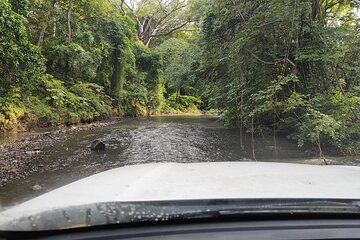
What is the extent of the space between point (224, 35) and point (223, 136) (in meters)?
3.80

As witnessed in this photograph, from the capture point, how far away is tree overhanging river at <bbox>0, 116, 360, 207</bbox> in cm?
560

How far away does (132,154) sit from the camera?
8.09 metres

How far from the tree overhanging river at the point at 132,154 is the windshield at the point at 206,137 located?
4 cm

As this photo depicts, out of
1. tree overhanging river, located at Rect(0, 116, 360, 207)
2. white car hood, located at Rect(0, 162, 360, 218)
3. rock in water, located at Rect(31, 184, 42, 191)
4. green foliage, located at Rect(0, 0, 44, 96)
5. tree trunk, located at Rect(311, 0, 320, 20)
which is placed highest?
tree trunk, located at Rect(311, 0, 320, 20)

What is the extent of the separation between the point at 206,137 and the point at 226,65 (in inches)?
110

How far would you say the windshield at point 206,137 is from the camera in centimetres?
112

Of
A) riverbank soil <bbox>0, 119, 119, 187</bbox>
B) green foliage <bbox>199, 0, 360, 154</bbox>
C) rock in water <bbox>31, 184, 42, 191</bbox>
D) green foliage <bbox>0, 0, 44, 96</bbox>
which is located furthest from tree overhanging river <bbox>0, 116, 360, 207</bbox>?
green foliage <bbox>0, 0, 44, 96</bbox>

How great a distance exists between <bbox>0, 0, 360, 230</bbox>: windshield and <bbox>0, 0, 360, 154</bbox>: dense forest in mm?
52

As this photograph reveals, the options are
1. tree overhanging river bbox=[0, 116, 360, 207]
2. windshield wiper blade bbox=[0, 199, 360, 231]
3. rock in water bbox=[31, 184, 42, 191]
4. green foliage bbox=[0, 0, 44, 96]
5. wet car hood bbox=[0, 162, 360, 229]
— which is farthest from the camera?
green foliage bbox=[0, 0, 44, 96]

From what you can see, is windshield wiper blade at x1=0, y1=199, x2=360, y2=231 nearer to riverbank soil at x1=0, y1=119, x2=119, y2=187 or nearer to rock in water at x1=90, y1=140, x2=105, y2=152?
riverbank soil at x1=0, y1=119, x2=119, y2=187

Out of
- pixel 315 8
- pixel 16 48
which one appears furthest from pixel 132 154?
pixel 315 8

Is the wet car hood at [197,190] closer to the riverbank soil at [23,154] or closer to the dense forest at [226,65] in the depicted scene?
the riverbank soil at [23,154]

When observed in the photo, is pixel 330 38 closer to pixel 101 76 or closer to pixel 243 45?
pixel 243 45

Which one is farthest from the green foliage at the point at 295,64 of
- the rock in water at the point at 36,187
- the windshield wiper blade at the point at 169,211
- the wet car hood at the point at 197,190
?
the windshield wiper blade at the point at 169,211
